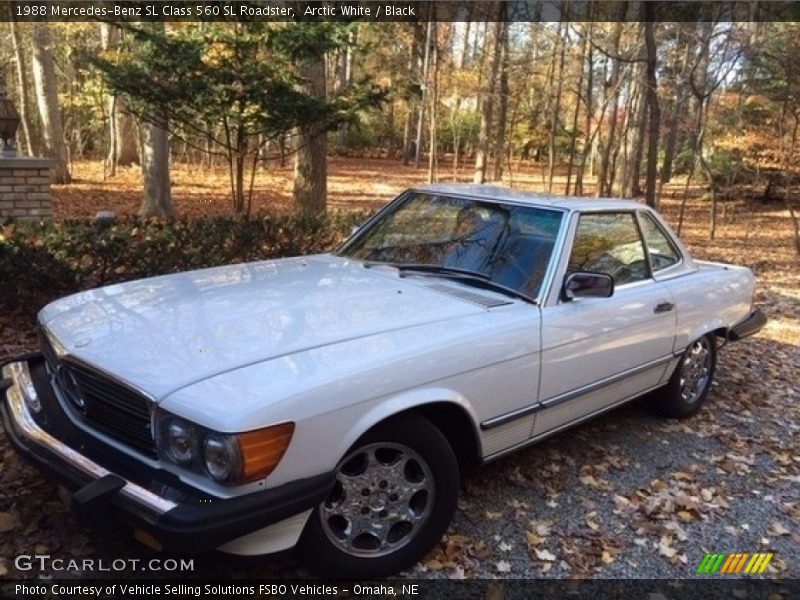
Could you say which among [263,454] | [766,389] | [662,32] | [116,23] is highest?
[662,32]

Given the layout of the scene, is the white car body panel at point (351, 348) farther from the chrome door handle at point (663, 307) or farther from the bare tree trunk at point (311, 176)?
the bare tree trunk at point (311, 176)

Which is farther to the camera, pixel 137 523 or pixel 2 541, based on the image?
pixel 2 541

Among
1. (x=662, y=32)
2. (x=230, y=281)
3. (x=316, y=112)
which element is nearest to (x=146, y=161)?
(x=316, y=112)

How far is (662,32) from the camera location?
69.2 ft

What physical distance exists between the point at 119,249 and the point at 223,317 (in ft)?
10.7

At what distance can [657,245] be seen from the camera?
4570mm

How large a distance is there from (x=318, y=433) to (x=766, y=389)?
4.82 meters

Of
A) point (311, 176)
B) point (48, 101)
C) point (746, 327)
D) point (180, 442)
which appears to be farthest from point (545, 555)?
point (48, 101)

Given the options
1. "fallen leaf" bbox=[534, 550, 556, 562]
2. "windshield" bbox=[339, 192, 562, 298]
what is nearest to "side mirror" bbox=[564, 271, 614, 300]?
"windshield" bbox=[339, 192, 562, 298]

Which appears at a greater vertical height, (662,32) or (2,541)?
(662,32)

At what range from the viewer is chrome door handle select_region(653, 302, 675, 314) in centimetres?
413

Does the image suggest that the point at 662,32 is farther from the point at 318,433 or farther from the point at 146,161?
the point at 318,433

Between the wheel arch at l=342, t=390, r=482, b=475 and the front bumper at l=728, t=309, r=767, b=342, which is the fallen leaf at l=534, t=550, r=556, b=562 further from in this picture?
the front bumper at l=728, t=309, r=767, b=342

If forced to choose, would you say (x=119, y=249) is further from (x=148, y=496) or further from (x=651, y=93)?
(x=651, y=93)
